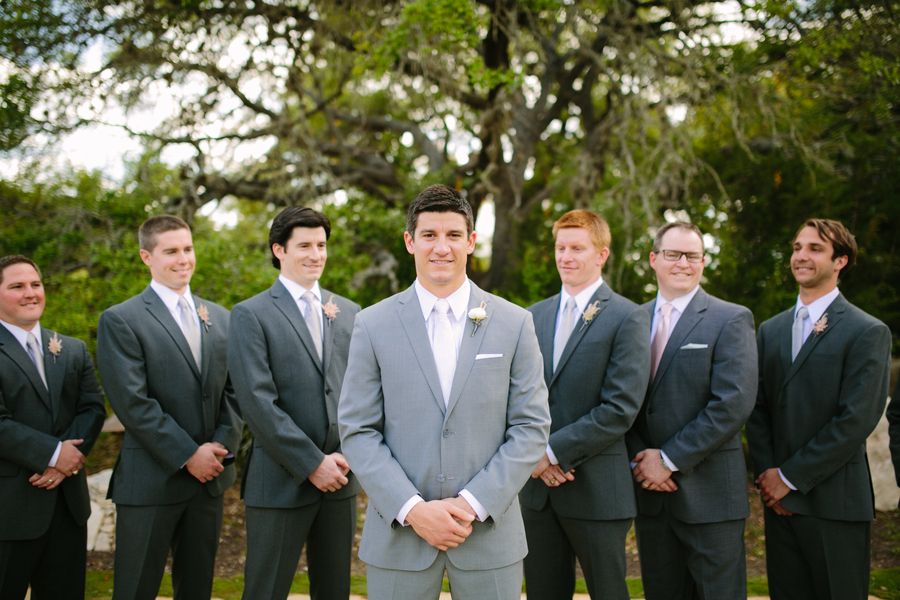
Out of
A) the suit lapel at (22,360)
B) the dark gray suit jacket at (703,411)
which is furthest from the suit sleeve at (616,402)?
the suit lapel at (22,360)

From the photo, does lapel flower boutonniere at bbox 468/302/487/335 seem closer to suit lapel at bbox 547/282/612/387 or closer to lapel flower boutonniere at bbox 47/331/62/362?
suit lapel at bbox 547/282/612/387

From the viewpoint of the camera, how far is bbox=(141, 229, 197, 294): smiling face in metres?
4.03

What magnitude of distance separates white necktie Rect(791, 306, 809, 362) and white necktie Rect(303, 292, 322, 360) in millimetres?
2539

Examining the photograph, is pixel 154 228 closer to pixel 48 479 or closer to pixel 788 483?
pixel 48 479

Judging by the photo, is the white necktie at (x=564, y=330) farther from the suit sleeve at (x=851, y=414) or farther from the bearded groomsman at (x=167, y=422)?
the bearded groomsman at (x=167, y=422)

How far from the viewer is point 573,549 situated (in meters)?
3.83

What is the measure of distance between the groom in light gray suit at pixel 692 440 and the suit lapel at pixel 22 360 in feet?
10.3

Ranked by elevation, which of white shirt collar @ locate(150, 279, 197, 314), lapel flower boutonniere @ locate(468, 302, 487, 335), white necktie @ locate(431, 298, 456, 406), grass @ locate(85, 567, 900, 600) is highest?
white shirt collar @ locate(150, 279, 197, 314)

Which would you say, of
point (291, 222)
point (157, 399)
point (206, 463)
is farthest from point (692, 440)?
point (157, 399)

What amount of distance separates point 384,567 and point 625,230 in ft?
19.9

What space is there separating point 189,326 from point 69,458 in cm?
91

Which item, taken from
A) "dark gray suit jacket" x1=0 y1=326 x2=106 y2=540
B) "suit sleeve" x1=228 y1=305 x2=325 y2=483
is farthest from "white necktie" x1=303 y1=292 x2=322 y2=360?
"dark gray suit jacket" x1=0 y1=326 x2=106 y2=540

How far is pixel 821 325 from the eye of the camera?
391 centimetres

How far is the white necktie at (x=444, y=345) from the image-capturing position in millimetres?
2827
